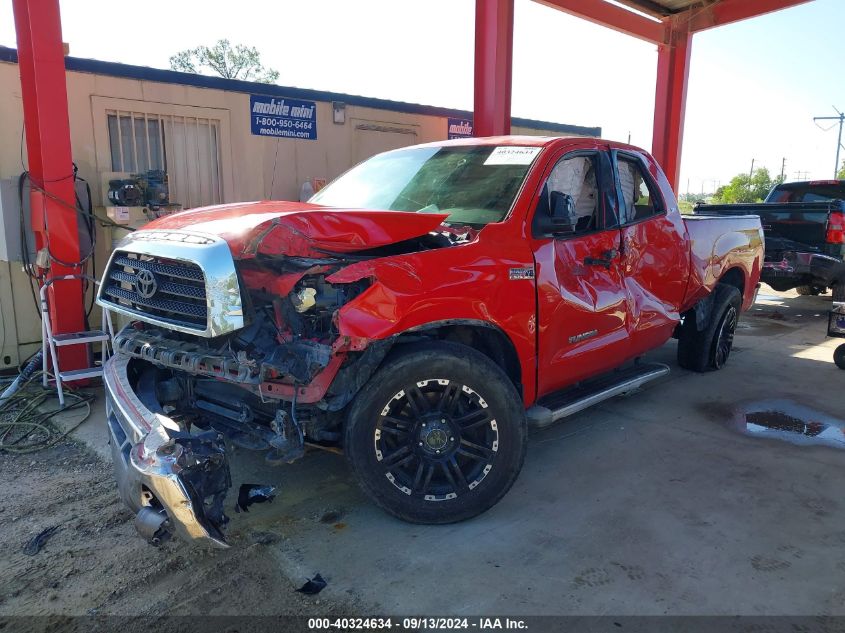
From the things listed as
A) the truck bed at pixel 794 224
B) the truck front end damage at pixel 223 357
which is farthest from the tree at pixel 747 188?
the truck front end damage at pixel 223 357

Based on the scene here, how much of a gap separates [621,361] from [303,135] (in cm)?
567

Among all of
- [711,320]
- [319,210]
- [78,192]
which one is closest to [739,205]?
[711,320]

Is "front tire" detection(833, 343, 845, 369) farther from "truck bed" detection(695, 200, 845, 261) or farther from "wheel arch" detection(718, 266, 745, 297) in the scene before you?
"truck bed" detection(695, 200, 845, 261)

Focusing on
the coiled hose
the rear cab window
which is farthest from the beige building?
the rear cab window

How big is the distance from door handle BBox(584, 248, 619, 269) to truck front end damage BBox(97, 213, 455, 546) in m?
1.17

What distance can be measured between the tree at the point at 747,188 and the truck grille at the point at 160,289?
151ft

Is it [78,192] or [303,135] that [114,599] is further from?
[303,135]

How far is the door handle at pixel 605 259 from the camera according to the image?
412 centimetres

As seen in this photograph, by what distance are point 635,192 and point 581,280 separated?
1.29 meters

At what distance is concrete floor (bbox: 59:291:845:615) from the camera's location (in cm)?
280

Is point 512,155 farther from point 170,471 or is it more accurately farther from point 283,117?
point 283,117

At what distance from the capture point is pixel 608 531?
335 cm

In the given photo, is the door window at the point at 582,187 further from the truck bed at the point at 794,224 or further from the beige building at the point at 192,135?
the truck bed at the point at 794,224

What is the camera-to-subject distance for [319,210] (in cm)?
308
